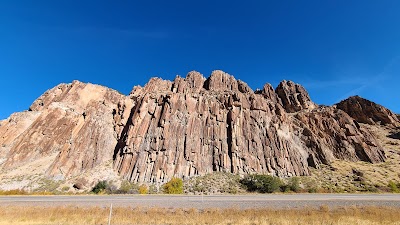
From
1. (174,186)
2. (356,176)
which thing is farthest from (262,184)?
(356,176)

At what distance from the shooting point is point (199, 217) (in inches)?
728

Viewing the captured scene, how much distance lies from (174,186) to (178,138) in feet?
50.9

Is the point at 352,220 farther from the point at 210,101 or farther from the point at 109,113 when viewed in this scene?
the point at 109,113

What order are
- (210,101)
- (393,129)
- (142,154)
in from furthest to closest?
1. (393,129)
2. (210,101)
3. (142,154)

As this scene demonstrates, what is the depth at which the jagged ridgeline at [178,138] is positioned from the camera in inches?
2464

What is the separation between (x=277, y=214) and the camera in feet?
64.1

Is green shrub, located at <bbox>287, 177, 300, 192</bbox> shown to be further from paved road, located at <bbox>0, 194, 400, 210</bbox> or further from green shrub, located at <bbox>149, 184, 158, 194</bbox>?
green shrub, located at <bbox>149, 184, 158, 194</bbox>

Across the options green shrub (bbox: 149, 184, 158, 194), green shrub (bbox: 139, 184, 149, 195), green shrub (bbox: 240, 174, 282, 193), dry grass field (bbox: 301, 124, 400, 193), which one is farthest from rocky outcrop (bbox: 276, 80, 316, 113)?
green shrub (bbox: 139, 184, 149, 195)

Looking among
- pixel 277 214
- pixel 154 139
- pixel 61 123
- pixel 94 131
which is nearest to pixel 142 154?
pixel 154 139

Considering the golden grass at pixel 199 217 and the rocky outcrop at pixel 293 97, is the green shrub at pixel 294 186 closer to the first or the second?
the golden grass at pixel 199 217

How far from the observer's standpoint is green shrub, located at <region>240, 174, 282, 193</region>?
5197cm

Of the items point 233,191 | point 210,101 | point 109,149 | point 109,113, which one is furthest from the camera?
point 109,113

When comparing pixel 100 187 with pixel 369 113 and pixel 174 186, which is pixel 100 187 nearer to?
pixel 174 186

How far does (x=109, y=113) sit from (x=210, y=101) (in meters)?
32.3
